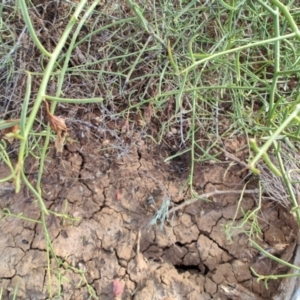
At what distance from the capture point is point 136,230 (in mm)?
1620

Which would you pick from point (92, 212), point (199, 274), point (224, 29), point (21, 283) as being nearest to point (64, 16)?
point (224, 29)

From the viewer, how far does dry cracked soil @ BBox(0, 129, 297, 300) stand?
156 cm

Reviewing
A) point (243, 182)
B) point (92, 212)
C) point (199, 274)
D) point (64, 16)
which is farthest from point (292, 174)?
point (64, 16)

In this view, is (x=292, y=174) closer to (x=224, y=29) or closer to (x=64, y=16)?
(x=224, y=29)

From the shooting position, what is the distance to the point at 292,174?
1654mm

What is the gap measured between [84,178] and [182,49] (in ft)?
1.92

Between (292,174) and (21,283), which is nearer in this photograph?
(21,283)

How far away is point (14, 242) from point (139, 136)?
574 mm

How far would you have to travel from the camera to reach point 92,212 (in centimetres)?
162

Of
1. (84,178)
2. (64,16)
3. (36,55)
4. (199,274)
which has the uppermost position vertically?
(64,16)

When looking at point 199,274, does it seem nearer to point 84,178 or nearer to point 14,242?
point 84,178

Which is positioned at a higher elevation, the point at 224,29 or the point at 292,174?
the point at 224,29

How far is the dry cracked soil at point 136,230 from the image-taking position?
5.12 feet

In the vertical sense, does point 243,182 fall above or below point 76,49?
below
